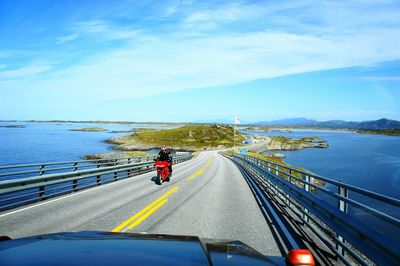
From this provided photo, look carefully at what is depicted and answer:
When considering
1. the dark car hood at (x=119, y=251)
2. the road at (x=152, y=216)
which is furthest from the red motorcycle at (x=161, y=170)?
the dark car hood at (x=119, y=251)

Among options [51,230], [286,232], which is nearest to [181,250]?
[286,232]

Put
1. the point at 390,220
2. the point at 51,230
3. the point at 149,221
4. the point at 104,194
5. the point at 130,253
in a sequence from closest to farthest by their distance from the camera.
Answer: the point at 130,253 → the point at 390,220 → the point at 51,230 → the point at 149,221 → the point at 104,194

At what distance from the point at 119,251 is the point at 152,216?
645 centimetres

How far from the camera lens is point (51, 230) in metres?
7.51

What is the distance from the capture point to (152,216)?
902 centimetres

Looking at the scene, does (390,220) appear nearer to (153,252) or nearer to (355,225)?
(355,225)

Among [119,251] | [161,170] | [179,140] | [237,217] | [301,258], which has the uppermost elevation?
[119,251]

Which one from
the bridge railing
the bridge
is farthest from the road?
the bridge railing

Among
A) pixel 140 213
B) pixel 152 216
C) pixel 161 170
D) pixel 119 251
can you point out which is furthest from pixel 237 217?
pixel 161 170

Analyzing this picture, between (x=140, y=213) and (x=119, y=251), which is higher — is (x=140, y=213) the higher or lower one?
the lower one

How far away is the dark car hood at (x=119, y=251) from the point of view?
2436 mm

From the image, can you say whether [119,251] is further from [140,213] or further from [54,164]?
[54,164]

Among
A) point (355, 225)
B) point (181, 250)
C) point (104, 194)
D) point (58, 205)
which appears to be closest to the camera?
point (181, 250)

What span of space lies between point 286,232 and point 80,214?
562 cm
